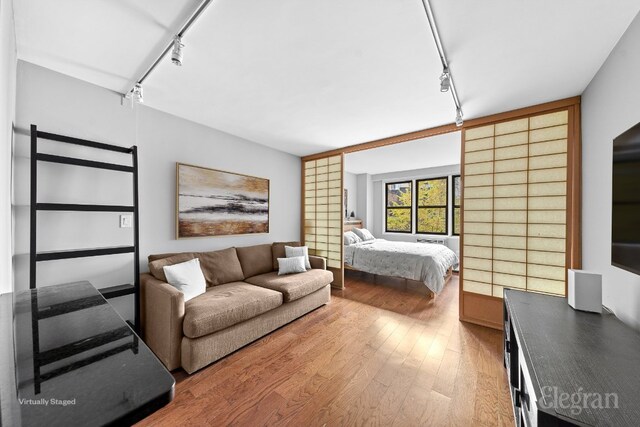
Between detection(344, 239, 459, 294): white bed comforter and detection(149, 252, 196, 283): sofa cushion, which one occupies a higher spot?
detection(149, 252, 196, 283): sofa cushion

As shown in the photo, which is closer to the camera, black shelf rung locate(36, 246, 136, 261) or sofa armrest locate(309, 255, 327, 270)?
black shelf rung locate(36, 246, 136, 261)

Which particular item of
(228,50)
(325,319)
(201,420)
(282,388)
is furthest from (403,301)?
(228,50)

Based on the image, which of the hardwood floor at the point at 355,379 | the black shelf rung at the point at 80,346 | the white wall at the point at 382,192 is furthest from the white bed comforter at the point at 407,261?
the black shelf rung at the point at 80,346

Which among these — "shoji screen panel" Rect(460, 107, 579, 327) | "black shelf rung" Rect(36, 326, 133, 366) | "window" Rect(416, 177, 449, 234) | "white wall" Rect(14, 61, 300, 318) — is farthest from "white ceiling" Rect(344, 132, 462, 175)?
"black shelf rung" Rect(36, 326, 133, 366)

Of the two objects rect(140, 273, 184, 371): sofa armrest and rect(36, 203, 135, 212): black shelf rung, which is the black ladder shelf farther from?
rect(140, 273, 184, 371): sofa armrest

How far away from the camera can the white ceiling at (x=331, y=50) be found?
1.34 m

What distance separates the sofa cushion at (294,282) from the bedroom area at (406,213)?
140cm

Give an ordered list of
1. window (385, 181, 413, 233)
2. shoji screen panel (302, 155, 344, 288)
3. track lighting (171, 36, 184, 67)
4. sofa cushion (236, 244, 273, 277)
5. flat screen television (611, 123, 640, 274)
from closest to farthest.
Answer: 1. flat screen television (611, 123, 640, 274)
2. track lighting (171, 36, 184, 67)
3. sofa cushion (236, 244, 273, 277)
4. shoji screen panel (302, 155, 344, 288)
5. window (385, 181, 413, 233)

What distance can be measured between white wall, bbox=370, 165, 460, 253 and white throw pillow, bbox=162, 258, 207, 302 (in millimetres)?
5097

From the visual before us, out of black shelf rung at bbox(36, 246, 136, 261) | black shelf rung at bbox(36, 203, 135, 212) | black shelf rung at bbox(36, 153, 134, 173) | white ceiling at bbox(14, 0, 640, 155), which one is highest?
white ceiling at bbox(14, 0, 640, 155)

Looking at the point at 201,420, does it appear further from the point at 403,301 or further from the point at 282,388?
the point at 403,301

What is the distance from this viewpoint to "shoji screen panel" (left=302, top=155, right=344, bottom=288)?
4.07 meters

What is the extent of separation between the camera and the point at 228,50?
166 centimetres

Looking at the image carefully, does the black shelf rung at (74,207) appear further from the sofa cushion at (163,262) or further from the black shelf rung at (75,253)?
the sofa cushion at (163,262)
